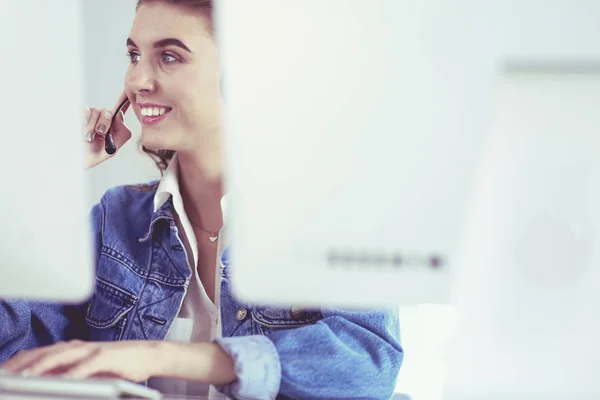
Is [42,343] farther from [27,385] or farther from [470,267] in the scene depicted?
[470,267]

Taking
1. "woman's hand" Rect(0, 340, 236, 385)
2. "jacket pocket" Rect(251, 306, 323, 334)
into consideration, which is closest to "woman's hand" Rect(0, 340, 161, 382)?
"woman's hand" Rect(0, 340, 236, 385)

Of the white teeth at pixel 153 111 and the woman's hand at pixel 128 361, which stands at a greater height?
the white teeth at pixel 153 111

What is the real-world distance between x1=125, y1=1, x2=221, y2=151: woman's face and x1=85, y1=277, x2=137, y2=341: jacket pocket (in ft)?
0.80

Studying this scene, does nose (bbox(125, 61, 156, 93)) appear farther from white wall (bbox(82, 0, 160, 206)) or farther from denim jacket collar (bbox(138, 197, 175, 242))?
denim jacket collar (bbox(138, 197, 175, 242))

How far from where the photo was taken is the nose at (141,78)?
2.66ft

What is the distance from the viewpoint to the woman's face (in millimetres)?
801

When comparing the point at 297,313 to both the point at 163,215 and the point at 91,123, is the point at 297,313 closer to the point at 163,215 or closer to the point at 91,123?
the point at 163,215

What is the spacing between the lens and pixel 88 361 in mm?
620

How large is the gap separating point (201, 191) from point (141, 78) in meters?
0.22

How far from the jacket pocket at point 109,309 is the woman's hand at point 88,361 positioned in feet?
0.94

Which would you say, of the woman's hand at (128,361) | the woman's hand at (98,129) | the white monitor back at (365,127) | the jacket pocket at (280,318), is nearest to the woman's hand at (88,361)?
the woman's hand at (128,361)

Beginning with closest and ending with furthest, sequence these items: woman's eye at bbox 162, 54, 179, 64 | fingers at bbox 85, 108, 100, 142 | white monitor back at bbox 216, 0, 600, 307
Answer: white monitor back at bbox 216, 0, 600, 307, woman's eye at bbox 162, 54, 179, 64, fingers at bbox 85, 108, 100, 142

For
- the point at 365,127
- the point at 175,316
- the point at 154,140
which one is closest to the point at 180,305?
the point at 175,316

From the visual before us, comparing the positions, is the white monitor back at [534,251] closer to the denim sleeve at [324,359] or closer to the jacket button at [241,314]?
the denim sleeve at [324,359]
